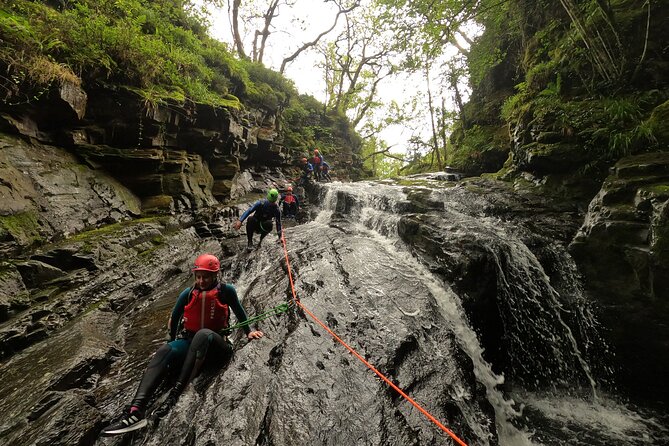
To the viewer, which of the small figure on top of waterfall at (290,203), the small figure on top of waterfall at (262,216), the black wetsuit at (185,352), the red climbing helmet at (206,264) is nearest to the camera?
the black wetsuit at (185,352)

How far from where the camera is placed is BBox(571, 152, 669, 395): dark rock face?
448cm

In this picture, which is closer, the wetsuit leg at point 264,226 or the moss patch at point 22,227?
the moss patch at point 22,227

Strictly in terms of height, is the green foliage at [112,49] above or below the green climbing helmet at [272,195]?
above

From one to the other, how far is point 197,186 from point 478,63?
12.9 metres

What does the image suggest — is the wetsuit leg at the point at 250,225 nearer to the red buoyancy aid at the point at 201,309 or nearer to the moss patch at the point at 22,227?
the moss patch at the point at 22,227

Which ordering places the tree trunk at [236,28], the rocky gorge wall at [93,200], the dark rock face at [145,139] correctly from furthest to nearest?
the tree trunk at [236,28], the dark rock face at [145,139], the rocky gorge wall at [93,200]

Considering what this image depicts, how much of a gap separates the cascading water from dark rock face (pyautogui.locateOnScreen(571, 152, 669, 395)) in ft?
1.26

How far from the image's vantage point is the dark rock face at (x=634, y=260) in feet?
14.7

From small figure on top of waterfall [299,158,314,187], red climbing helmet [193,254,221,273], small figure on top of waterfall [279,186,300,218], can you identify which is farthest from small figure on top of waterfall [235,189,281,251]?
small figure on top of waterfall [299,158,314,187]

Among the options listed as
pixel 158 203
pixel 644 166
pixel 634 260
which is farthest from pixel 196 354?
pixel 644 166

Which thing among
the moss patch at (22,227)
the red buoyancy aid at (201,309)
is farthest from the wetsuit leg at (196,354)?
the moss patch at (22,227)

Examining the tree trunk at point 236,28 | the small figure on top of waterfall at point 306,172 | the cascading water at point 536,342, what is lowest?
the cascading water at point 536,342

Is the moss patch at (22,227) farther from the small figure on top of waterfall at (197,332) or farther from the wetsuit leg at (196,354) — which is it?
the wetsuit leg at (196,354)

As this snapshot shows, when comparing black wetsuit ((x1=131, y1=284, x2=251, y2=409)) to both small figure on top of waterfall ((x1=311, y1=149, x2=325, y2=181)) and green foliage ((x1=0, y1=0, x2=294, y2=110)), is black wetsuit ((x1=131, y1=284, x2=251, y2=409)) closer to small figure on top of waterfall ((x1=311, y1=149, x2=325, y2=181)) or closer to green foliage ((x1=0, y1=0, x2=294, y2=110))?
green foliage ((x1=0, y1=0, x2=294, y2=110))
